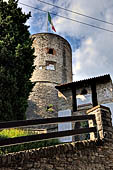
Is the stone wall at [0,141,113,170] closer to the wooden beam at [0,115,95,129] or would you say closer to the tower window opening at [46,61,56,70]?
the wooden beam at [0,115,95,129]

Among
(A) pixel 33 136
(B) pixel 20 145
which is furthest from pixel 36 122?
(B) pixel 20 145

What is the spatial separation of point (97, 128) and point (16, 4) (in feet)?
30.1

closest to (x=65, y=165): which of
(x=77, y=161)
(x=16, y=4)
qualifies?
(x=77, y=161)

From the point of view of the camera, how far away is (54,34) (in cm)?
2103

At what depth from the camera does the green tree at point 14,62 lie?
333 inches

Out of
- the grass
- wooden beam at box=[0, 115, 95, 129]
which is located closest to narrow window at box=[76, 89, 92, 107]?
the grass

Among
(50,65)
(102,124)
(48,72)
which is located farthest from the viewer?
(50,65)

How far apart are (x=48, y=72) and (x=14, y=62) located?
998 cm

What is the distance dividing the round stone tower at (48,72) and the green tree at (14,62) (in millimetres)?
8167

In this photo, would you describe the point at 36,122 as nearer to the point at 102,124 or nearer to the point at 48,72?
the point at 102,124

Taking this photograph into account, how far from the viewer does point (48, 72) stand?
63.0 feet

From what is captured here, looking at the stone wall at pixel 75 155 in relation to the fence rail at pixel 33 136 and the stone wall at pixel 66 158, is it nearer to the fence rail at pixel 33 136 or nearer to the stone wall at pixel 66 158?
the stone wall at pixel 66 158

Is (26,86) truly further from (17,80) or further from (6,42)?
(6,42)

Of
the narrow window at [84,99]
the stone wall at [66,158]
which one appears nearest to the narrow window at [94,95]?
the narrow window at [84,99]
